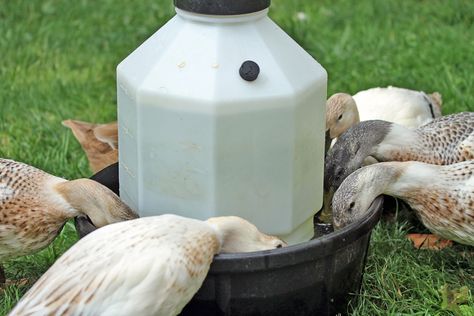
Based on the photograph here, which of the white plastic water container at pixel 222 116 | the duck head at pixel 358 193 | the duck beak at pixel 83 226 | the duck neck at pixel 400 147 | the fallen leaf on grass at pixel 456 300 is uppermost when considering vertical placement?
the white plastic water container at pixel 222 116

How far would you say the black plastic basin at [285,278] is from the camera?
12.7ft

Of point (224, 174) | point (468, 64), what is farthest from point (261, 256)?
point (468, 64)

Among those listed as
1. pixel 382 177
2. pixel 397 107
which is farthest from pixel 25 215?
pixel 397 107

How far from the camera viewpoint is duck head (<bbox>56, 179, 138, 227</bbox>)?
431cm

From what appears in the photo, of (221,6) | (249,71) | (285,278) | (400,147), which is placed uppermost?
(221,6)

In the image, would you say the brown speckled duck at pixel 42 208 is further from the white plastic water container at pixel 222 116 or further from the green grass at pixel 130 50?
the green grass at pixel 130 50

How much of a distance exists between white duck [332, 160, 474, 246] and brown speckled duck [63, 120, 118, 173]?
4.91 ft

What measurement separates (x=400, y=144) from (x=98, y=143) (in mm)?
1628

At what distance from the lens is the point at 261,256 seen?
3.84 metres

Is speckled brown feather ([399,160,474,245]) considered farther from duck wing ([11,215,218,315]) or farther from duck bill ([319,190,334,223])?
duck wing ([11,215,218,315])

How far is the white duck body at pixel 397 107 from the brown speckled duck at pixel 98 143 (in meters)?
1.44

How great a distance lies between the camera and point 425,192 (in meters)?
4.72

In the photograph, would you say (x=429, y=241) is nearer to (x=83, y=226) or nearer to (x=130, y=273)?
(x=83, y=226)

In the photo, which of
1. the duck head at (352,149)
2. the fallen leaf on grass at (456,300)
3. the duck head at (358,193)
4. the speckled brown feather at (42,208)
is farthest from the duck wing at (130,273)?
the duck head at (352,149)
